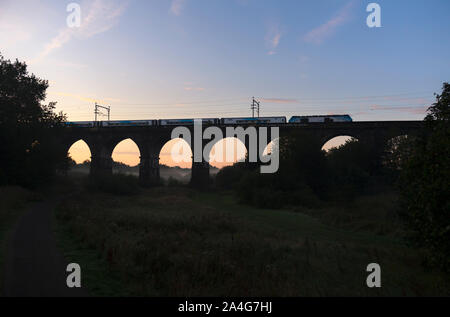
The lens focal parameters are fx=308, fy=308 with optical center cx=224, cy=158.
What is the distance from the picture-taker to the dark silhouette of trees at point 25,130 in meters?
29.5

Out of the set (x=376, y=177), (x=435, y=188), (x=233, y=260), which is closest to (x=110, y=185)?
(x=376, y=177)

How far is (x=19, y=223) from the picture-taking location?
50.0ft

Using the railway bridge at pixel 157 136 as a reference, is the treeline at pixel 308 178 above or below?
below

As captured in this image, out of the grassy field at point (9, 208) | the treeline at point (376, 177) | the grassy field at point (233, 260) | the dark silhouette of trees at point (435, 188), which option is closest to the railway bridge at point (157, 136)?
the treeline at point (376, 177)

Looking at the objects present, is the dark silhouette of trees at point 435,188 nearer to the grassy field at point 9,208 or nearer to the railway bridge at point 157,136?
the grassy field at point 9,208

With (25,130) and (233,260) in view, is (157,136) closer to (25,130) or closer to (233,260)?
(25,130)

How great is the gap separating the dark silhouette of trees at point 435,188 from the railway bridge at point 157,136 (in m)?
32.1

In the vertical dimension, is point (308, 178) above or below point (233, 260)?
above

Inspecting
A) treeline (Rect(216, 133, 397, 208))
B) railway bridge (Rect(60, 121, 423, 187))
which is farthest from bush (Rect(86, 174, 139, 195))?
treeline (Rect(216, 133, 397, 208))

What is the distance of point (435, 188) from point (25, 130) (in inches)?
A: 1384

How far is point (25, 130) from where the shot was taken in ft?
104

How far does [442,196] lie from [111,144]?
175ft
